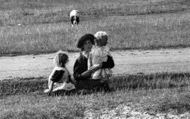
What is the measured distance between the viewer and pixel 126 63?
474 inches

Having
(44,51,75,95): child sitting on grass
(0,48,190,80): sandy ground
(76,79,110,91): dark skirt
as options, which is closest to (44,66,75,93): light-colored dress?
(44,51,75,95): child sitting on grass

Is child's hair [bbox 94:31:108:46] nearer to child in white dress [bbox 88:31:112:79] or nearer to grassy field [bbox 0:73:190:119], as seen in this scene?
child in white dress [bbox 88:31:112:79]

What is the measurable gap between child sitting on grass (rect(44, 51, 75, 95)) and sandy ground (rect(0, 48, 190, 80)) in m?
1.77

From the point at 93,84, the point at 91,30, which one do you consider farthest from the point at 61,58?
the point at 91,30

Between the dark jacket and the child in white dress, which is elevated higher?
the child in white dress

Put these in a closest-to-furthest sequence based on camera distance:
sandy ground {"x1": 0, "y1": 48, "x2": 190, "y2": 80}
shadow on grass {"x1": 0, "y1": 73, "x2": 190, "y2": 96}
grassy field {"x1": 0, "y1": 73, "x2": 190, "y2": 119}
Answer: grassy field {"x1": 0, "y1": 73, "x2": 190, "y2": 119} < shadow on grass {"x1": 0, "y1": 73, "x2": 190, "y2": 96} < sandy ground {"x1": 0, "y1": 48, "x2": 190, "y2": 80}

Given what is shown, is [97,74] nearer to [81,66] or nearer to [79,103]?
[81,66]

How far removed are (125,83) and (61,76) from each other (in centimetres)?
187

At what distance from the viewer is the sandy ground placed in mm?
11172

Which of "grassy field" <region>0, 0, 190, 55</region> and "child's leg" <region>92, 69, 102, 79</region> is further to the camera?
"grassy field" <region>0, 0, 190, 55</region>

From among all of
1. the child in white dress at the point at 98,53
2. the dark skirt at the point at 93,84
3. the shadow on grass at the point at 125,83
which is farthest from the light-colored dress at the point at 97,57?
the shadow on grass at the point at 125,83

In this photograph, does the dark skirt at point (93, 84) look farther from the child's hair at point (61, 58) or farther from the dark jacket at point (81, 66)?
the child's hair at point (61, 58)

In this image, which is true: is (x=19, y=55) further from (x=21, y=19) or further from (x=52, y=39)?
(x=21, y=19)

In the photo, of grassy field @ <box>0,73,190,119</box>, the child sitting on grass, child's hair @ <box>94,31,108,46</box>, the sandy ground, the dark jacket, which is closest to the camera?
grassy field @ <box>0,73,190,119</box>
